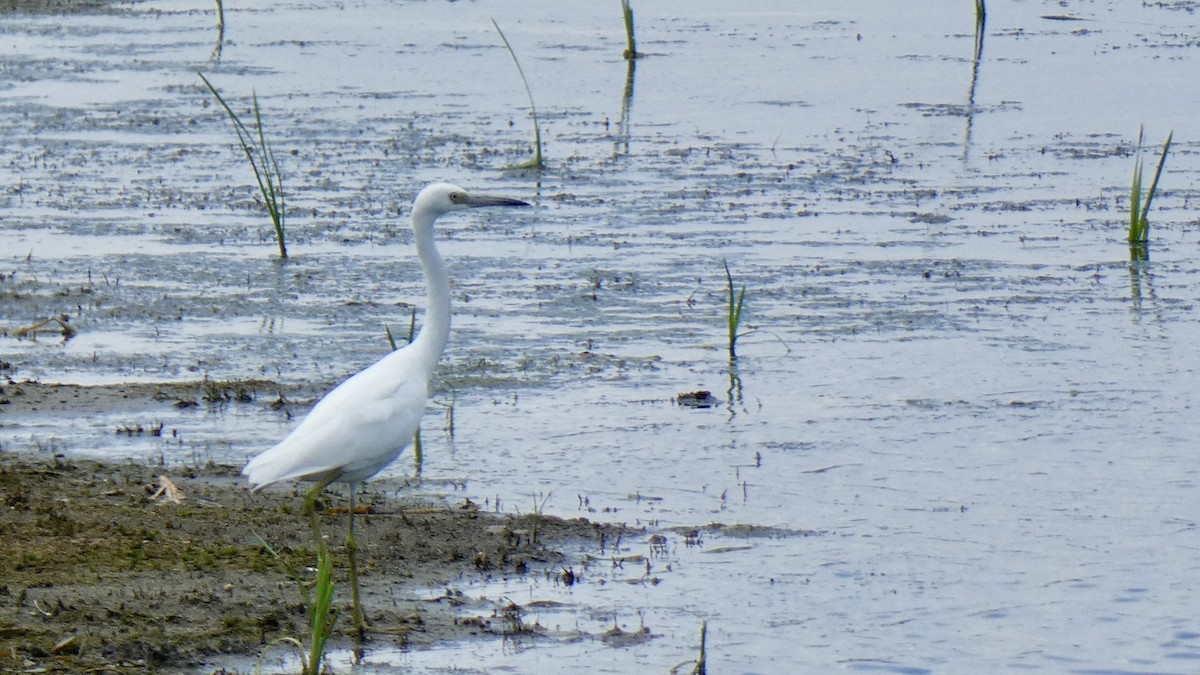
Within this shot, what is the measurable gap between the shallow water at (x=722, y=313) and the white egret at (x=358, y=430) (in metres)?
0.58

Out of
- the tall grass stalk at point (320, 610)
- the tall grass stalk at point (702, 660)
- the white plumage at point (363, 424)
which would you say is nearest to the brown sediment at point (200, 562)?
the tall grass stalk at point (320, 610)

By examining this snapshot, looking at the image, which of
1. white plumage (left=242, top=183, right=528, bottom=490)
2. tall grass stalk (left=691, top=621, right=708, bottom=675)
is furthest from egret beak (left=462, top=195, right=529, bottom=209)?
tall grass stalk (left=691, top=621, right=708, bottom=675)

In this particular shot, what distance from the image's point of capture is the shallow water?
22.0ft

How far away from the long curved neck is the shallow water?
2.89 feet

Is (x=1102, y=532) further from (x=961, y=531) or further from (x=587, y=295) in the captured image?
(x=587, y=295)

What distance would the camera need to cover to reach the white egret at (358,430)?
608 cm

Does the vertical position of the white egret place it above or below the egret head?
below

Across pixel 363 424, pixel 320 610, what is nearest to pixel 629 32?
pixel 363 424

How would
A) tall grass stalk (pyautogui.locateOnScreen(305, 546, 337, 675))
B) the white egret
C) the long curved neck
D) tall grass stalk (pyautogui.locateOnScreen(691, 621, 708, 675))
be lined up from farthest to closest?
1. the long curved neck
2. the white egret
3. tall grass stalk (pyautogui.locateOnScreen(691, 621, 708, 675))
4. tall grass stalk (pyautogui.locateOnScreen(305, 546, 337, 675))

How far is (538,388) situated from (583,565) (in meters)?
2.54

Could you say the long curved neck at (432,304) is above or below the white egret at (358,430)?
above

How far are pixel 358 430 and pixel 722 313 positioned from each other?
4.81m

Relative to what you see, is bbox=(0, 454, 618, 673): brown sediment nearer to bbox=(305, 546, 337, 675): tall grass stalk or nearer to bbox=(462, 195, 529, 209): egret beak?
bbox=(305, 546, 337, 675): tall grass stalk

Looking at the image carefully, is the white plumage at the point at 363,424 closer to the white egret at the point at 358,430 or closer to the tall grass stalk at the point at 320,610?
the white egret at the point at 358,430
